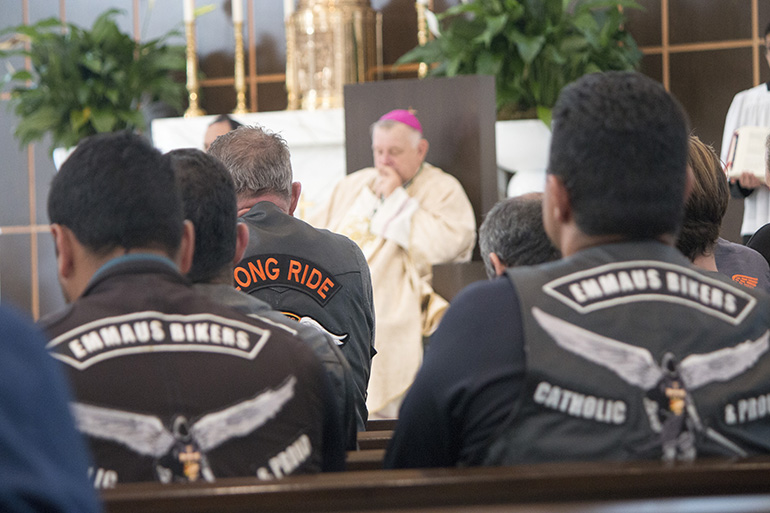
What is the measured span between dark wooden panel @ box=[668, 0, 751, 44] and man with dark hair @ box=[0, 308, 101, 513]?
7.14 meters

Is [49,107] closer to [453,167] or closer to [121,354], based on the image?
[453,167]

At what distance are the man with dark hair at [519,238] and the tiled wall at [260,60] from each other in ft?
17.1

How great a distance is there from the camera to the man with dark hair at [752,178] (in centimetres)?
511

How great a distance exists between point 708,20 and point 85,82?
15.4ft

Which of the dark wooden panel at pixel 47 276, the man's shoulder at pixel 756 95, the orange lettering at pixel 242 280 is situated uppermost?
the man's shoulder at pixel 756 95

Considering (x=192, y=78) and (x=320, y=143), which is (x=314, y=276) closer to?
(x=320, y=143)

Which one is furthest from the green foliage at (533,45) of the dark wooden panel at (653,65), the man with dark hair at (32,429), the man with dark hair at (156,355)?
the man with dark hair at (32,429)

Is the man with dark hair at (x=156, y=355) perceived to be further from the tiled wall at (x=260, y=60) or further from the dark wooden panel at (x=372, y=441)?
the tiled wall at (x=260, y=60)

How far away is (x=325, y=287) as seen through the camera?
275 centimetres

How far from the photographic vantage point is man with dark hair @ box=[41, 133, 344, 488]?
1.46 metres

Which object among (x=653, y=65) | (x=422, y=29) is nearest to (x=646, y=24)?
(x=653, y=65)

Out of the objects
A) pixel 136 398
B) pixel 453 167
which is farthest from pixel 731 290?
pixel 453 167

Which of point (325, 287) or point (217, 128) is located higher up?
point (217, 128)

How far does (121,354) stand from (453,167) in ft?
15.2
